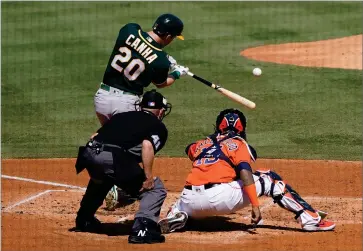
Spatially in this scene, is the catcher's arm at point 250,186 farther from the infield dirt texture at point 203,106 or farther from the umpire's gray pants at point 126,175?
the umpire's gray pants at point 126,175

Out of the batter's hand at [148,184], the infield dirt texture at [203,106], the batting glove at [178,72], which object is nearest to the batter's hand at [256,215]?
the infield dirt texture at [203,106]

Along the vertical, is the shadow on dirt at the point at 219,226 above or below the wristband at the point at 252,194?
below

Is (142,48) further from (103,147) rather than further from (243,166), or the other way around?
(243,166)

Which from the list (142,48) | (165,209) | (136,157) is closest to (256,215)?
(136,157)

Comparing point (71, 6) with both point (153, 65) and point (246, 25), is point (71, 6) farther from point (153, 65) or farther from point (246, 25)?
point (153, 65)

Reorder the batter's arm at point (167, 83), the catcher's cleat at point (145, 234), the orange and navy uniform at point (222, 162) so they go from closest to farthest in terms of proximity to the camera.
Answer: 1. the catcher's cleat at point (145, 234)
2. the orange and navy uniform at point (222, 162)
3. the batter's arm at point (167, 83)

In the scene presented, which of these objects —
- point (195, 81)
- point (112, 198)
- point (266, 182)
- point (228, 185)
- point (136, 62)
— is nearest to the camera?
point (228, 185)

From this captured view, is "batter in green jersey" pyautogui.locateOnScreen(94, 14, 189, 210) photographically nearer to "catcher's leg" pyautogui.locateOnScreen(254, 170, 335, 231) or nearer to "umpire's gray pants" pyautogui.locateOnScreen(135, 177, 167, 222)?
"umpire's gray pants" pyautogui.locateOnScreen(135, 177, 167, 222)

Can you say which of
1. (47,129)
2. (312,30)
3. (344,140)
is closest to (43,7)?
(312,30)
